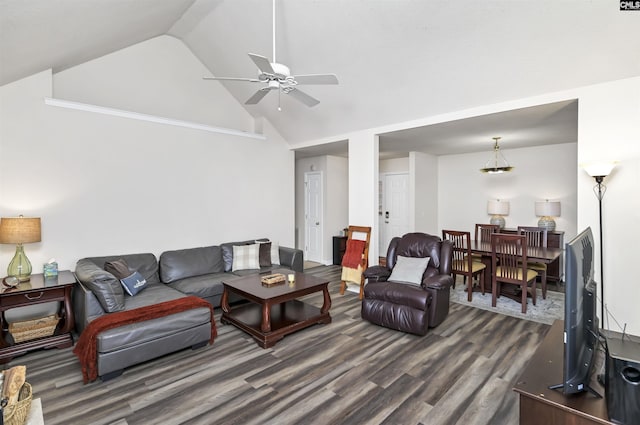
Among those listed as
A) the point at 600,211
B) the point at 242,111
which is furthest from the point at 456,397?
the point at 242,111

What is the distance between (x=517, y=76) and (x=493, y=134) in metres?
1.84

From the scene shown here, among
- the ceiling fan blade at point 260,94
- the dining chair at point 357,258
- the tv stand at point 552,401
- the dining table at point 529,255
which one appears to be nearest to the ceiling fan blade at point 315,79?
the ceiling fan blade at point 260,94

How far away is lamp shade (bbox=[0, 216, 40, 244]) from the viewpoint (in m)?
3.00

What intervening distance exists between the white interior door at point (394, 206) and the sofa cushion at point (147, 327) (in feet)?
17.0

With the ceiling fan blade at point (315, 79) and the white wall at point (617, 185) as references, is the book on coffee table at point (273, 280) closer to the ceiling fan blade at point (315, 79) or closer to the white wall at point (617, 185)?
the ceiling fan blade at point (315, 79)

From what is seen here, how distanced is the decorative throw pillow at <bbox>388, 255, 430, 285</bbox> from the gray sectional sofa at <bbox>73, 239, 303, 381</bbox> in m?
2.18

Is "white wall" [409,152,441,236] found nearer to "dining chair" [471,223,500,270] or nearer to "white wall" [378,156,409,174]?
"white wall" [378,156,409,174]

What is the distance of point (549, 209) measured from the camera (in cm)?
549

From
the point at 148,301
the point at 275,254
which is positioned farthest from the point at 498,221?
the point at 148,301

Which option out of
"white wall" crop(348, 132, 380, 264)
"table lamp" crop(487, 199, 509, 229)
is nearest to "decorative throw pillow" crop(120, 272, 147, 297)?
"white wall" crop(348, 132, 380, 264)

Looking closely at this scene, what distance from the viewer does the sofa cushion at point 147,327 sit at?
2.51 meters

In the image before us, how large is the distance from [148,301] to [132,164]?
1994 mm

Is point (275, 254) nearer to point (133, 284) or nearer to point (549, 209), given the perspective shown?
point (133, 284)

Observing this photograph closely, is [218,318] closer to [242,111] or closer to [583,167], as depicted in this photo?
[242,111]
